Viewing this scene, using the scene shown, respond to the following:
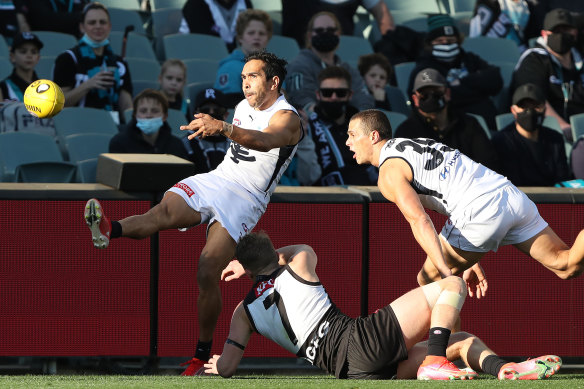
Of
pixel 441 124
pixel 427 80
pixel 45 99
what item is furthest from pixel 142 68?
pixel 45 99

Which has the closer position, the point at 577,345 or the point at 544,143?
the point at 577,345

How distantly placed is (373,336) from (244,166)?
1.90m

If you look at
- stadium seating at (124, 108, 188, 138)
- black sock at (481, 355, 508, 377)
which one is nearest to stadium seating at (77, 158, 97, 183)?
stadium seating at (124, 108, 188, 138)

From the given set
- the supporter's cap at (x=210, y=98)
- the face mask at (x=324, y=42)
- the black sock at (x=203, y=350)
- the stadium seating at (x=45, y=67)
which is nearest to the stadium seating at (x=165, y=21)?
the stadium seating at (x=45, y=67)

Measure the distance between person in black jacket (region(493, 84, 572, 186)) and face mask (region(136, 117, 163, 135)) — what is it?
128 inches

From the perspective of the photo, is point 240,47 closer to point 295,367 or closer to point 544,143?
point 544,143

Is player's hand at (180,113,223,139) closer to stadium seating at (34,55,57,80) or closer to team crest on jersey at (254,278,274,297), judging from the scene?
team crest on jersey at (254,278,274,297)

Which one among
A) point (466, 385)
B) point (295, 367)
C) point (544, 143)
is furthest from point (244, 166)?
point (544, 143)

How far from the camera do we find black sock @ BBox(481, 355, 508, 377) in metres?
6.02

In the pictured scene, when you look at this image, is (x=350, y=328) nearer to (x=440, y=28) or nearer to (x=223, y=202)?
(x=223, y=202)

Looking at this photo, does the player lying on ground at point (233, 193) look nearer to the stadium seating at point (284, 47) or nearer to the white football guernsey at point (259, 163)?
the white football guernsey at point (259, 163)

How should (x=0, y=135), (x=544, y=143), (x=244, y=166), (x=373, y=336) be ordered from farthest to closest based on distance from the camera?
(x=544, y=143) < (x=0, y=135) < (x=244, y=166) < (x=373, y=336)

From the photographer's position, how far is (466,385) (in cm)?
550

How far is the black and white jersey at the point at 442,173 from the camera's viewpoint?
21.4ft
